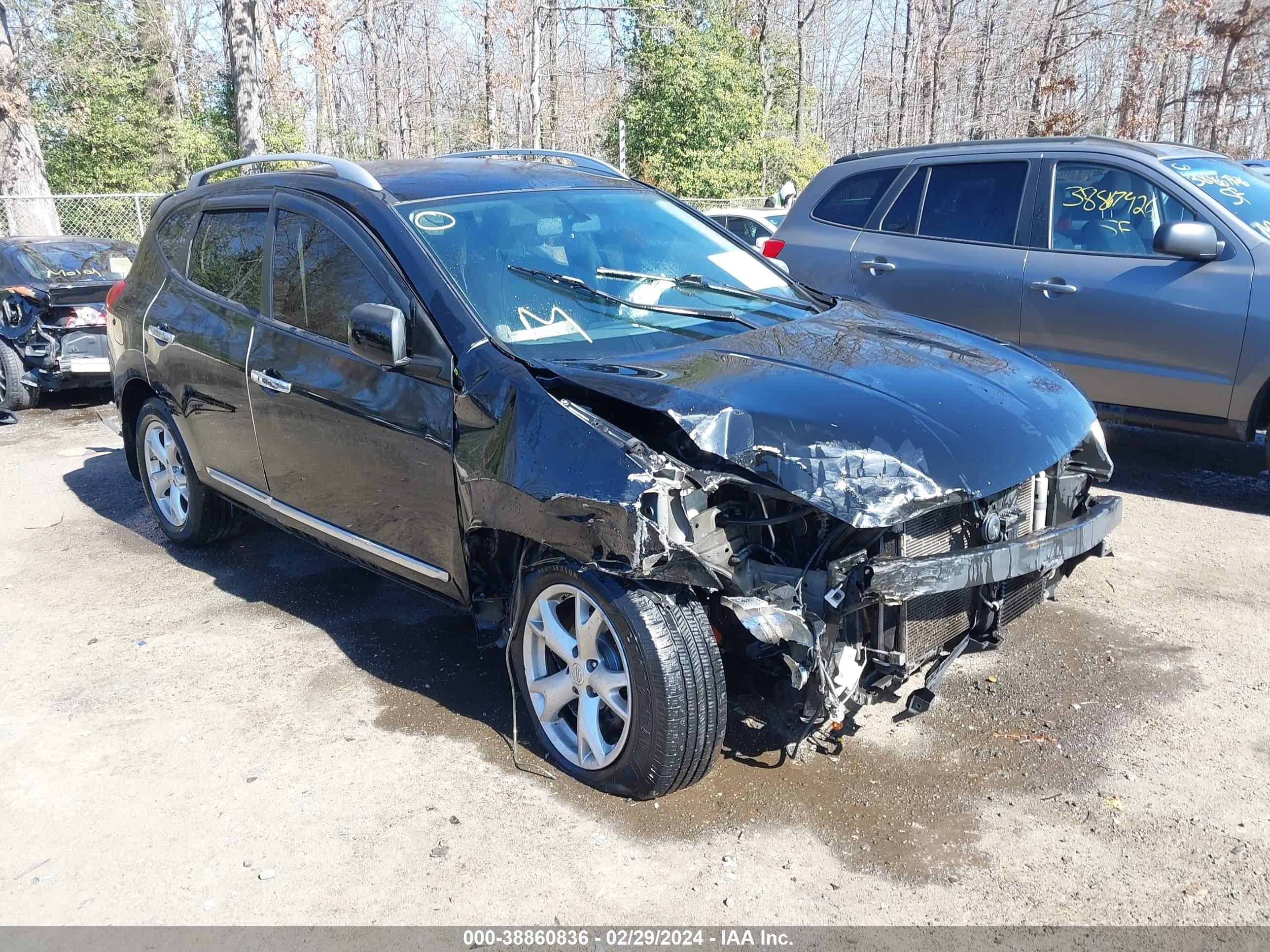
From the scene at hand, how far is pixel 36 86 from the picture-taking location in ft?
76.3

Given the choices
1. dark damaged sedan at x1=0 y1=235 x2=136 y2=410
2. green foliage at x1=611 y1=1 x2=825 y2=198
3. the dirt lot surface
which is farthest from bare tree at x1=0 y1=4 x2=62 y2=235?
the dirt lot surface

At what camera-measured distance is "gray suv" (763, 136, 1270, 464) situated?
5652 millimetres

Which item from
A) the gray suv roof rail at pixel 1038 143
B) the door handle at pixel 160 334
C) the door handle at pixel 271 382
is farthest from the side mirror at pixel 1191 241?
the door handle at pixel 160 334

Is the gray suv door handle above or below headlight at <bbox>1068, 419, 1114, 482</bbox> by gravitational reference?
above

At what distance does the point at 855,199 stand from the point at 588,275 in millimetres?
3841

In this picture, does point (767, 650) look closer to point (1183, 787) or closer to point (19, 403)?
point (1183, 787)

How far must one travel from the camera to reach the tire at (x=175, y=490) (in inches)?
212

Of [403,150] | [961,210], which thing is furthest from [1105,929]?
[403,150]

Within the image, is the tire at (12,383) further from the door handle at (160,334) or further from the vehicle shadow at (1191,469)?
the vehicle shadow at (1191,469)

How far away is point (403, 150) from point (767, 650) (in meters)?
37.8

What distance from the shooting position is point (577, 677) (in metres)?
3.35

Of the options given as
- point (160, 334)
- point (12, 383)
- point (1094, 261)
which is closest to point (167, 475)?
point (160, 334)

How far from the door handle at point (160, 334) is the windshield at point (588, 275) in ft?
6.20

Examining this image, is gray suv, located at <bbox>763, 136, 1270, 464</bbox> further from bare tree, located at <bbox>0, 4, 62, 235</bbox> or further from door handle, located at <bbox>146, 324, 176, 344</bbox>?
bare tree, located at <bbox>0, 4, 62, 235</bbox>
